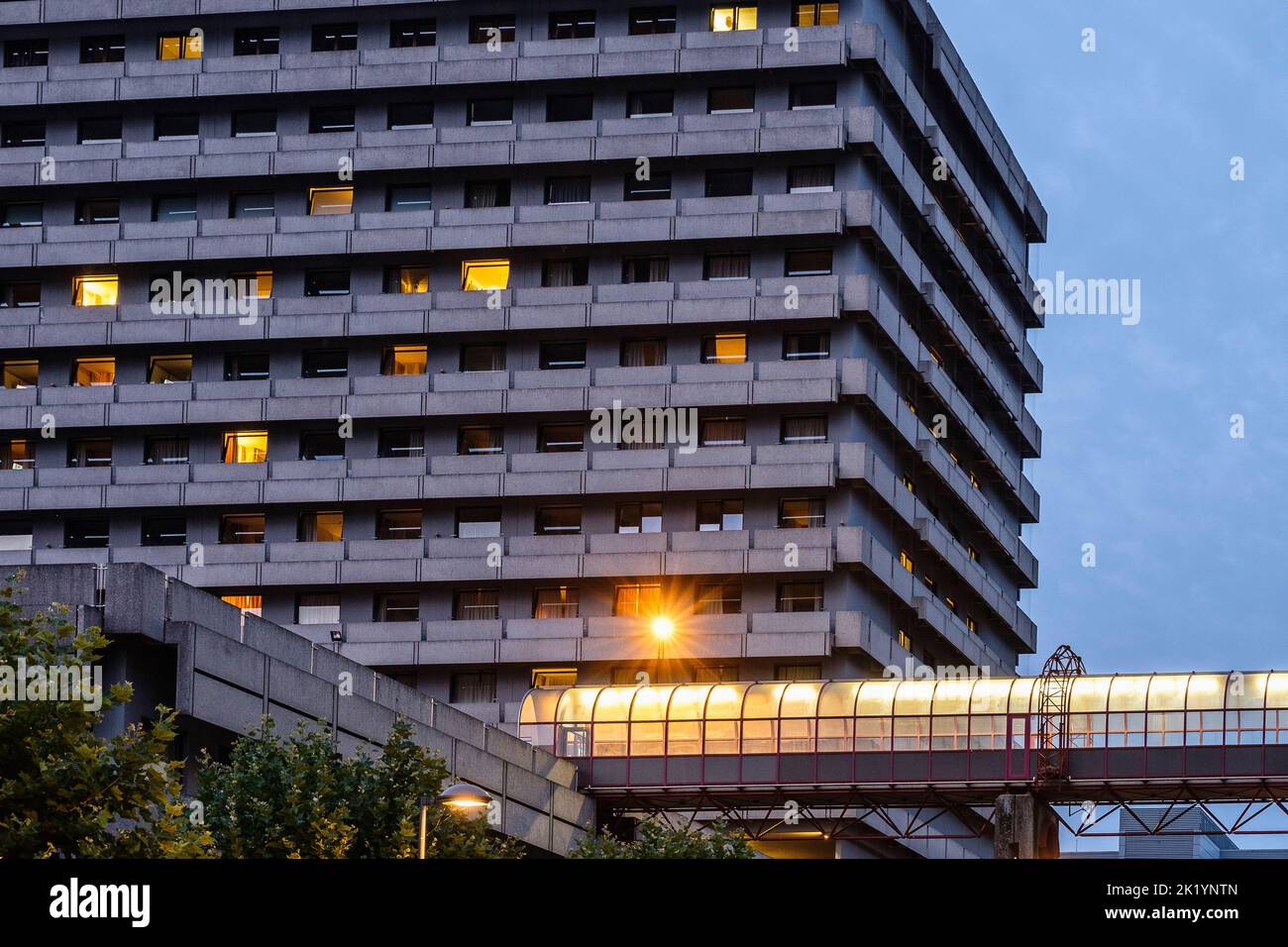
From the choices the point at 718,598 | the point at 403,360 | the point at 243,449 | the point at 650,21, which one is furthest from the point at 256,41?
the point at 718,598

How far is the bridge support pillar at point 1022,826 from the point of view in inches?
2601

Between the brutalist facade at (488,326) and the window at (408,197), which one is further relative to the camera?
the window at (408,197)

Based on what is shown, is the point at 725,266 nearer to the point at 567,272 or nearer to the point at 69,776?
the point at 567,272

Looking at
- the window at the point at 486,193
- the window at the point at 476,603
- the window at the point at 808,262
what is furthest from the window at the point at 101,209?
→ the window at the point at 808,262

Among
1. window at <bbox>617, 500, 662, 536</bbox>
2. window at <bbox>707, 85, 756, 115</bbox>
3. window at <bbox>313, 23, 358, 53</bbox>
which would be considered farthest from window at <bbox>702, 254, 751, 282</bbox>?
window at <bbox>313, 23, 358, 53</bbox>

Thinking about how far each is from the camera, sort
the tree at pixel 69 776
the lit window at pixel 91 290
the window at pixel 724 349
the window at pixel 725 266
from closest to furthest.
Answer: the tree at pixel 69 776 → the window at pixel 724 349 → the window at pixel 725 266 → the lit window at pixel 91 290

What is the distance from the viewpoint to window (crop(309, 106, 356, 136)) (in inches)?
3905

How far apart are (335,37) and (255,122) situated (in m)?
4.95

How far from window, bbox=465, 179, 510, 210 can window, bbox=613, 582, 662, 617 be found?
16931mm

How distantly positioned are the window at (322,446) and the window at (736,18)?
2274cm

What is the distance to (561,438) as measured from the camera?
9481 cm

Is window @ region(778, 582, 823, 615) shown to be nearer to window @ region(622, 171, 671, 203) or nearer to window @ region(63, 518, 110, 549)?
window @ region(622, 171, 671, 203)

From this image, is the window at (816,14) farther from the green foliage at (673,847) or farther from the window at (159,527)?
the green foliage at (673,847)
